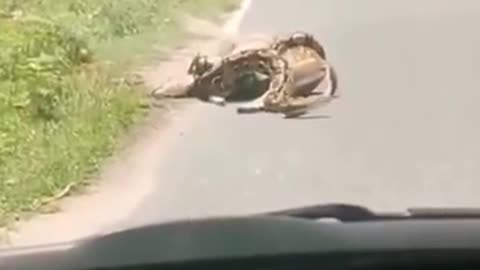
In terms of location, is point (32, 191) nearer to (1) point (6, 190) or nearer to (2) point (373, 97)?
(1) point (6, 190)

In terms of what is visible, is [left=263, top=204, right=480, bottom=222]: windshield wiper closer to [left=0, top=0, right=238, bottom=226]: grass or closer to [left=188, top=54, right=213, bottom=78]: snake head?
[left=0, top=0, right=238, bottom=226]: grass

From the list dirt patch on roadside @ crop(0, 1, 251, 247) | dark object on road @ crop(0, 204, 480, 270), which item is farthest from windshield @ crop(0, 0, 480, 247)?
dark object on road @ crop(0, 204, 480, 270)

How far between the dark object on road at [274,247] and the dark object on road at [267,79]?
3.70m

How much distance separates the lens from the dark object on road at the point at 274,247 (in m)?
1.50

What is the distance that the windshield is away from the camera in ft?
14.8

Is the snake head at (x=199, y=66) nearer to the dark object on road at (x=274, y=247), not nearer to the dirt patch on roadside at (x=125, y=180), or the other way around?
the dirt patch on roadside at (x=125, y=180)

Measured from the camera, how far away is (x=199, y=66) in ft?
18.9

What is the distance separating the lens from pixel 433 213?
75.5 inches

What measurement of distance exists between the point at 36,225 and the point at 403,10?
2.92 m

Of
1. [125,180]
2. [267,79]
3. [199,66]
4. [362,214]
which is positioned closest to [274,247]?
[362,214]

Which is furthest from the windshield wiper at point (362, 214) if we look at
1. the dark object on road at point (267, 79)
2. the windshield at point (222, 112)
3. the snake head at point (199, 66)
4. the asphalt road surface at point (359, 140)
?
the snake head at point (199, 66)

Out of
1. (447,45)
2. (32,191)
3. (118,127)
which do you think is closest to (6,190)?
(32,191)

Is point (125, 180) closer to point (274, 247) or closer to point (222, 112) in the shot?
point (222, 112)

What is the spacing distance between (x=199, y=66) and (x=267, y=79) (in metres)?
0.31
